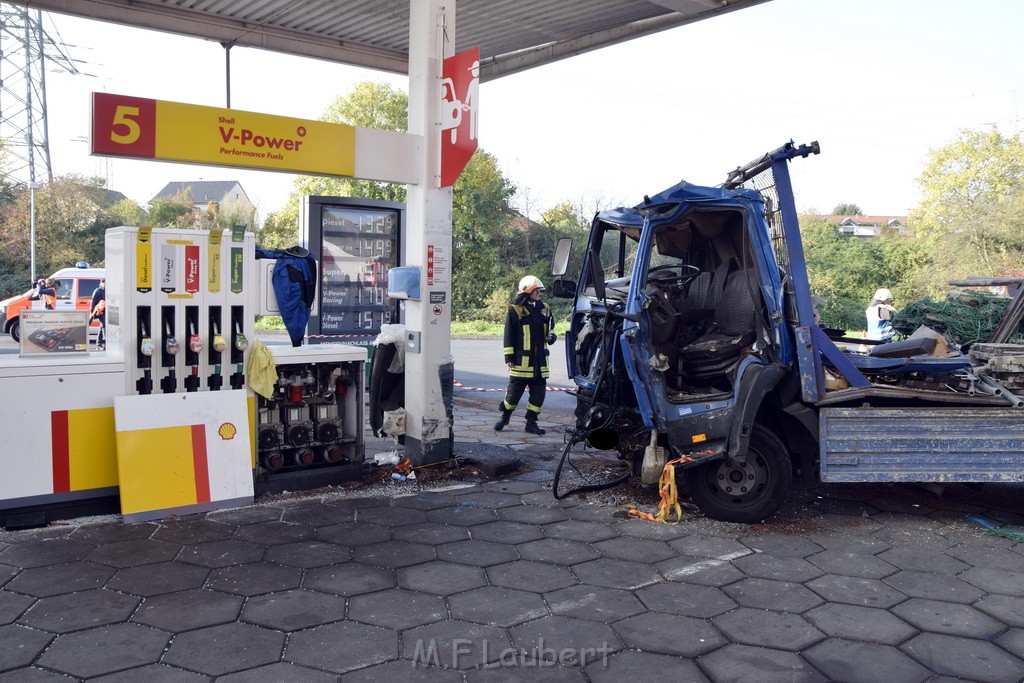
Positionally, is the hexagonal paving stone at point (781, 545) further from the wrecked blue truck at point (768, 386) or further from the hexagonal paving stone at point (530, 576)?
the hexagonal paving stone at point (530, 576)

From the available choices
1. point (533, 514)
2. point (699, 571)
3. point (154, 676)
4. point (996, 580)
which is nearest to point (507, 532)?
point (533, 514)

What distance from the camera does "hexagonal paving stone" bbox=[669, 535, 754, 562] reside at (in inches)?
197

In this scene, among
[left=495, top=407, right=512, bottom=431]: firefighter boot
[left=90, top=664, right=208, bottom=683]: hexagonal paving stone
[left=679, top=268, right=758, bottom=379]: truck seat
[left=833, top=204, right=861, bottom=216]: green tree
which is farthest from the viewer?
[left=833, top=204, right=861, bottom=216]: green tree

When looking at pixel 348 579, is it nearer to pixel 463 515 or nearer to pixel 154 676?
pixel 154 676

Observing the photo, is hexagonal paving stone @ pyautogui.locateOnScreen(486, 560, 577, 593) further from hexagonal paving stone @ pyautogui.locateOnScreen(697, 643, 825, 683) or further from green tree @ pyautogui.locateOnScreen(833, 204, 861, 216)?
green tree @ pyautogui.locateOnScreen(833, 204, 861, 216)

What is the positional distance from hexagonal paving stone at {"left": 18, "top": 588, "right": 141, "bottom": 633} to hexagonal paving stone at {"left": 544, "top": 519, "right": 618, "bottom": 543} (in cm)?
266

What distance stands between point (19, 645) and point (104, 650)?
402 millimetres

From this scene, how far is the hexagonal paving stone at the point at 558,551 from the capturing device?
4863mm

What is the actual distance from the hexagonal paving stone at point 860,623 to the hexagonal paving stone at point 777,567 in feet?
1.38

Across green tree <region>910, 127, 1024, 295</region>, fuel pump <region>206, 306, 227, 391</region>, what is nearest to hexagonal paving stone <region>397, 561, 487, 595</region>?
fuel pump <region>206, 306, 227, 391</region>

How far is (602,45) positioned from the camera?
363 inches

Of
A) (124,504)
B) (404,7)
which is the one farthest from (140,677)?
(404,7)

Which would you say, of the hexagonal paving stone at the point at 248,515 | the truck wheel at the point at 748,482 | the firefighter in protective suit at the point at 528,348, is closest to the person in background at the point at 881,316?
the truck wheel at the point at 748,482

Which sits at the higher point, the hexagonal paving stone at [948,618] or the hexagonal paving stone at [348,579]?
the hexagonal paving stone at [348,579]
